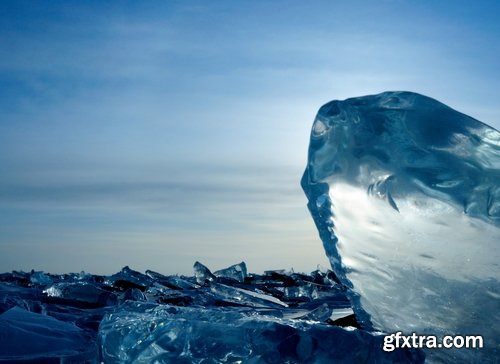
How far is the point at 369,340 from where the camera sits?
5.97 feet

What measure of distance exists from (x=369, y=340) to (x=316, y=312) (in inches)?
83.1

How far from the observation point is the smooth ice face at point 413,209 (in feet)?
7.38

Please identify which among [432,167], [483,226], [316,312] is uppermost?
[432,167]

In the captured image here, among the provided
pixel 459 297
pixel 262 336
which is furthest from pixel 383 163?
pixel 262 336

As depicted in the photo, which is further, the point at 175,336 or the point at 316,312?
the point at 316,312

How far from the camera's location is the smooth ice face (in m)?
2.25

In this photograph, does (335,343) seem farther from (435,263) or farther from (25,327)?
(25,327)

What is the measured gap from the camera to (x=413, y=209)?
2.34 metres

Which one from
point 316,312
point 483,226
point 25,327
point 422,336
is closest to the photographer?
point 483,226

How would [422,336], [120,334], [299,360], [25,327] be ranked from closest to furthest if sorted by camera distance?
[299,360], [120,334], [422,336], [25,327]

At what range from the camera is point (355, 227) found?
2.48 meters

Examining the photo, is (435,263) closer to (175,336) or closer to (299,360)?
(299,360)

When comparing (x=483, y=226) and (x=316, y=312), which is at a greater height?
(x=483, y=226)

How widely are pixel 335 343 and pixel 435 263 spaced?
77 centimetres
